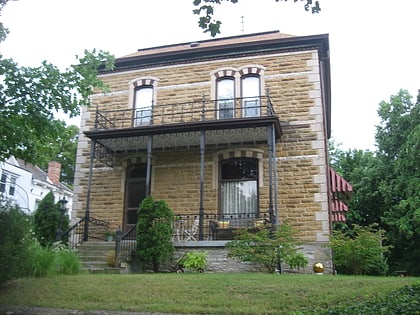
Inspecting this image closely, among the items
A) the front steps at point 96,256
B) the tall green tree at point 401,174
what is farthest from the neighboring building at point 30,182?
the tall green tree at point 401,174

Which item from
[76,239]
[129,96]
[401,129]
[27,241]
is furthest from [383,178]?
[27,241]

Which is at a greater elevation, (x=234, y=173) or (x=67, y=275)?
(x=234, y=173)

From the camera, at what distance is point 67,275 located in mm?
10398

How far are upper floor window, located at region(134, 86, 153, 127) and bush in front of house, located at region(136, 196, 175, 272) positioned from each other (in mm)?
4544

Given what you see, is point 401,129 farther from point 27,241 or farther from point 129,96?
point 27,241

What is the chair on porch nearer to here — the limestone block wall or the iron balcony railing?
the limestone block wall

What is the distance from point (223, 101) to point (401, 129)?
41.8 feet

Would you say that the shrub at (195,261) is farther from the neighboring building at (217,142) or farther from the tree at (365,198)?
the tree at (365,198)

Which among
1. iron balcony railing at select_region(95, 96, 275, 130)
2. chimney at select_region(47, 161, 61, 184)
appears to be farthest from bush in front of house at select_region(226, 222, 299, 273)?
chimney at select_region(47, 161, 61, 184)

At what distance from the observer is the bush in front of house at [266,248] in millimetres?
11352

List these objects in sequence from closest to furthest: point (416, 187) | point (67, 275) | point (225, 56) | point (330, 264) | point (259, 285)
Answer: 1. point (259, 285)
2. point (67, 275)
3. point (330, 264)
4. point (225, 56)
5. point (416, 187)

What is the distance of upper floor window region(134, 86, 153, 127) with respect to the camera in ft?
53.9

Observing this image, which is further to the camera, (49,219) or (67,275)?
(49,219)

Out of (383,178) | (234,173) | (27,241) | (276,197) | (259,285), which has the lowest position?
(259,285)
